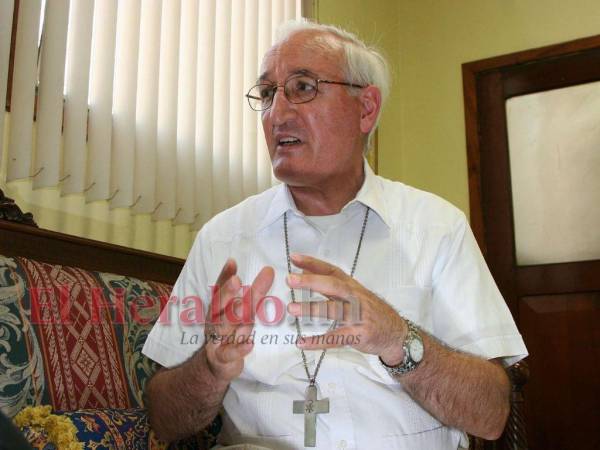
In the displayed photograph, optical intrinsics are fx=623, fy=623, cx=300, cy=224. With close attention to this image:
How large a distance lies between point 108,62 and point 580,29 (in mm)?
2349

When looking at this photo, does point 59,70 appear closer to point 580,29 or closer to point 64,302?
point 64,302

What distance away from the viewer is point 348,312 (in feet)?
3.19

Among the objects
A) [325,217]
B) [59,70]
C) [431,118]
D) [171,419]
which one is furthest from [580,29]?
[171,419]

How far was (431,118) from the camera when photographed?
3398 mm

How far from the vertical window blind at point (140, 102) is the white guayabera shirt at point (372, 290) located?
46cm

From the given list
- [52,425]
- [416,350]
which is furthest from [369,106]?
[52,425]

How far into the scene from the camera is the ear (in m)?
1.55

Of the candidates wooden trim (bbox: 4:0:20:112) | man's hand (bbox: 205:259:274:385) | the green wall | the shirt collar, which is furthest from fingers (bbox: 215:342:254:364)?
the green wall

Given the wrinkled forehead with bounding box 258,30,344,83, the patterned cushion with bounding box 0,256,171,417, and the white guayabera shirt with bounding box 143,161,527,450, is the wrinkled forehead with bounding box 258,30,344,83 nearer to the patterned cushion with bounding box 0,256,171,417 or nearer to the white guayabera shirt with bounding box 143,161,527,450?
the white guayabera shirt with bounding box 143,161,527,450

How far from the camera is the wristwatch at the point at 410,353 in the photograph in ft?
3.45

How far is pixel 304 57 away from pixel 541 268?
1.95 metres

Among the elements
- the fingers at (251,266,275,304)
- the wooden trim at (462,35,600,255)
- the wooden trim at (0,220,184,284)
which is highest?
the wooden trim at (462,35,600,255)

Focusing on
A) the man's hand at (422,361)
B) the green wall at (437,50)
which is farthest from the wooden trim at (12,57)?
the green wall at (437,50)

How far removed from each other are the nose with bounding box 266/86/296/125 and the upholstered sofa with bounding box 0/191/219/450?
0.51 m
